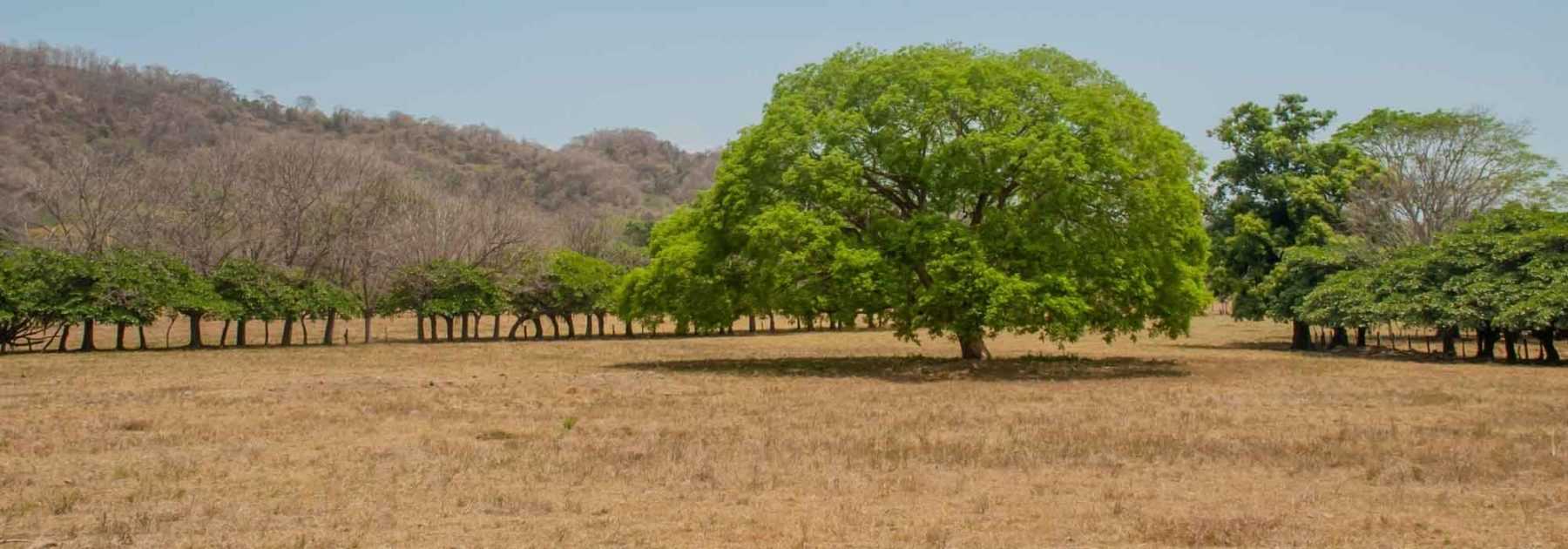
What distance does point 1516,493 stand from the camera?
41.6ft

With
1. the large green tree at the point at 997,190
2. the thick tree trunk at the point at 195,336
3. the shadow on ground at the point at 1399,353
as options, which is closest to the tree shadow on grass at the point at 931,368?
the large green tree at the point at 997,190

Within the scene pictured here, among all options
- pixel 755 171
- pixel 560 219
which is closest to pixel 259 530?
pixel 755 171

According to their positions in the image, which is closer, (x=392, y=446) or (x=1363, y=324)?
(x=392, y=446)

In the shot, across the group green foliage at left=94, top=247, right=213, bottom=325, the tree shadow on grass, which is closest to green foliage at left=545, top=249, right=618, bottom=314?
green foliage at left=94, top=247, right=213, bottom=325

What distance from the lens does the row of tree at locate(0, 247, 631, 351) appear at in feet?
167

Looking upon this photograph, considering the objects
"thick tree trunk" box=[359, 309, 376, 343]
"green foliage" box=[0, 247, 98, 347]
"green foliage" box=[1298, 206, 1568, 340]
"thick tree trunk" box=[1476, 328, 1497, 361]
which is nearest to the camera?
"green foliage" box=[1298, 206, 1568, 340]

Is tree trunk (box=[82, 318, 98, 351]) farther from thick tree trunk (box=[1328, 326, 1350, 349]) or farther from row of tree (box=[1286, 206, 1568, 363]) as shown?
thick tree trunk (box=[1328, 326, 1350, 349])

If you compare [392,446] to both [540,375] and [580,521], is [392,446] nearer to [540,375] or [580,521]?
[580,521]

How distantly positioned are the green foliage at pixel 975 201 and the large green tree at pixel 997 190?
0.19 feet

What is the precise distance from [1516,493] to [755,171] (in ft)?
83.5

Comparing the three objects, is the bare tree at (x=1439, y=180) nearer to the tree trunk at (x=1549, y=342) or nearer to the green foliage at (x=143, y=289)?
the tree trunk at (x=1549, y=342)

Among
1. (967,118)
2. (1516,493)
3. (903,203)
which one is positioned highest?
(967,118)

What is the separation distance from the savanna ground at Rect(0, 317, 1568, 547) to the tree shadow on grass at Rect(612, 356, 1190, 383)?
1876 mm

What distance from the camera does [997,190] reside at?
33562 mm
